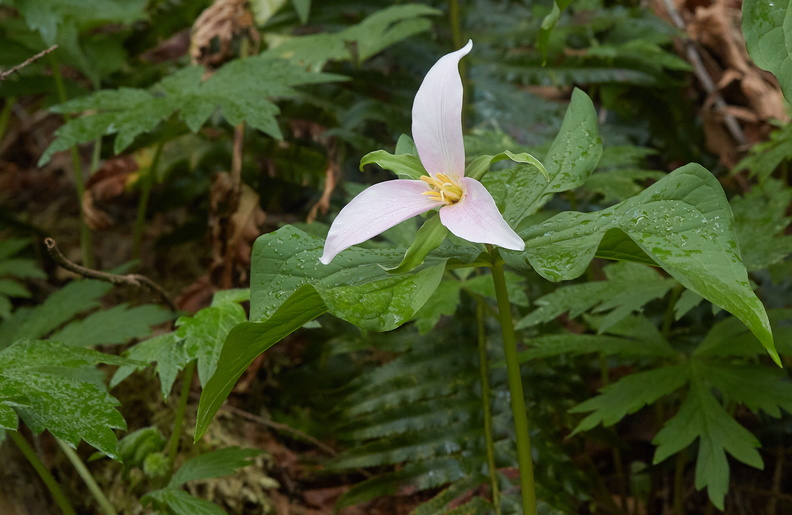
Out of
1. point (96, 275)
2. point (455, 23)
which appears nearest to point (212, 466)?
point (96, 275)

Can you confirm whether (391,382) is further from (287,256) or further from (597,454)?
(287,256)

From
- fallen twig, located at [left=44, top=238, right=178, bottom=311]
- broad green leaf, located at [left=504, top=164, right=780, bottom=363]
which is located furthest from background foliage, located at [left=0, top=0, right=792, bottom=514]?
fallen twig, located at [left=44, top=238, right=178, bottom=311]

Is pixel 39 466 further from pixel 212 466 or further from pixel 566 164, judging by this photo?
pixel 566 164

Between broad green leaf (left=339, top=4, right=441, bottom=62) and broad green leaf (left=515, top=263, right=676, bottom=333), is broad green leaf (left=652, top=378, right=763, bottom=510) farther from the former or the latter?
broad green leaf (left=339, top=4, right=441, bottom=62)

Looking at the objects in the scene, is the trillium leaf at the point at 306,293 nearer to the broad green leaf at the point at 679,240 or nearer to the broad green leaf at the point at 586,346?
the broad green leaf at the point at 679,240

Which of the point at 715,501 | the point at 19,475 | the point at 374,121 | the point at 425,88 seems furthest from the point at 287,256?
the point at 374,121
